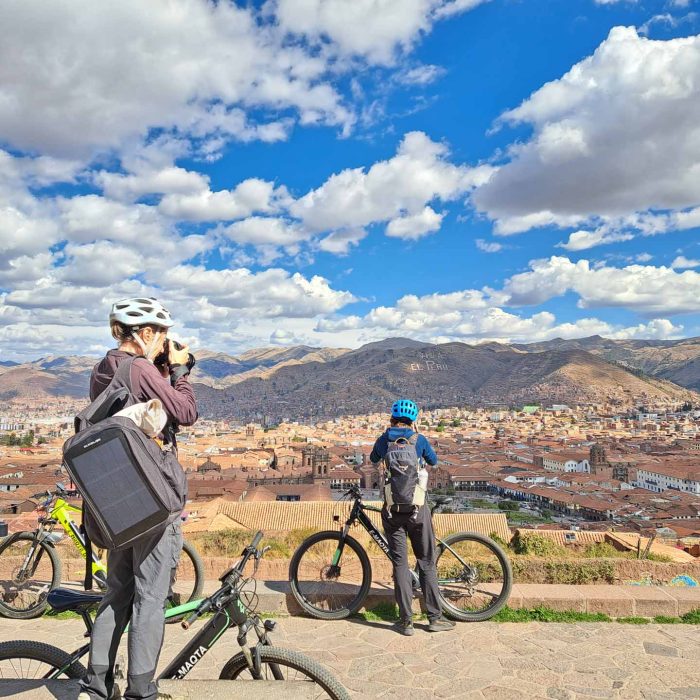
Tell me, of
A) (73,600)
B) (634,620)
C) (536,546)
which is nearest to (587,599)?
(634,620)

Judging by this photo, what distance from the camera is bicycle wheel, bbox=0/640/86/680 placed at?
2492 mm

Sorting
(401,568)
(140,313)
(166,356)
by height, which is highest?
(140,313)

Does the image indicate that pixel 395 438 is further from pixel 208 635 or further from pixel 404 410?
pixel 208 635

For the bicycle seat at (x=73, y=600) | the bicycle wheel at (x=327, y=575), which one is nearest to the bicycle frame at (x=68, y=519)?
the bicycle wheel at (x=327, y=575)

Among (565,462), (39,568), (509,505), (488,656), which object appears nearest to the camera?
(488,656)

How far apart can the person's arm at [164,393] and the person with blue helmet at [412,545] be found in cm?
209

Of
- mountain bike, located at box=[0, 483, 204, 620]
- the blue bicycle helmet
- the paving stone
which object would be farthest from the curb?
the blue bicycle helmet

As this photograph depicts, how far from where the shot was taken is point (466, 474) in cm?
6341

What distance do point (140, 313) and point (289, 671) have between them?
5.85ft

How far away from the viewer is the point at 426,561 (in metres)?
4.22

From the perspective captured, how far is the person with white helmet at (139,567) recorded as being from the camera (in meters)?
2.27

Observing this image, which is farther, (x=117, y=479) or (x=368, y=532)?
(x=368, y=532)

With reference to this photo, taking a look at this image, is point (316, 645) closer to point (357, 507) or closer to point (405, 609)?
point (405, 609)

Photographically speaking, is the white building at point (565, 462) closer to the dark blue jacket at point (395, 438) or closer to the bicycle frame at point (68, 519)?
the dark blue jacket at point (395, 438)
